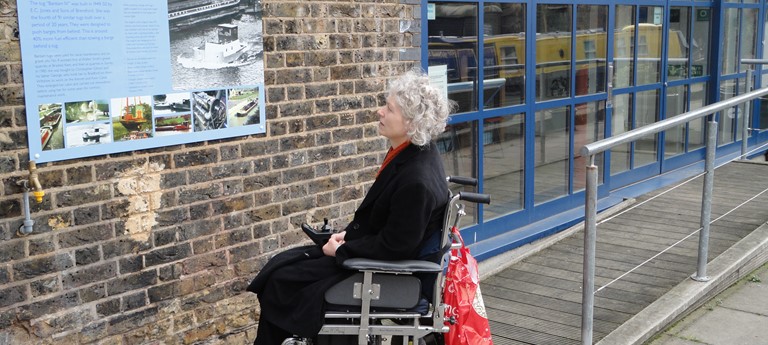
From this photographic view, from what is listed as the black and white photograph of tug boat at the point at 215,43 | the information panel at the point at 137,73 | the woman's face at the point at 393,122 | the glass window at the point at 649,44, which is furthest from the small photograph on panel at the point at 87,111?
the glass window at the point at 649,44

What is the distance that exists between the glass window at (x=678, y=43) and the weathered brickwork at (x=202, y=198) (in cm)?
451

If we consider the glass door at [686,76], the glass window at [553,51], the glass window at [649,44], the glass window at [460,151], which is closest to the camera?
the glass window at [460,151]

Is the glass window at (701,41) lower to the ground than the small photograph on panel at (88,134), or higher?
higher

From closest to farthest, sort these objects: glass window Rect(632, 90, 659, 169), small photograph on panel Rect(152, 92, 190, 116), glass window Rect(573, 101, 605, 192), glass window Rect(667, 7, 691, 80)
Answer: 1. small photograph on panel Rect(152, 92, 190, 116)
2. glass window Rect(573, 101, 605, 192)
3. glass window Rect(632, 90, 659, 169)
4. glass window Rect(667, 7, 691, 80)

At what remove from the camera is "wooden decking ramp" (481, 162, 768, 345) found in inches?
205

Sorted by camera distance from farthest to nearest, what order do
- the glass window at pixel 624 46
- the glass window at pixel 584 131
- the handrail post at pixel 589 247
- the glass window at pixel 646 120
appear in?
the glass window at pixel 646 120, the glass window at pixel 624 46, the glass window at pixel 584 131, the handrail post at pixel 589 247

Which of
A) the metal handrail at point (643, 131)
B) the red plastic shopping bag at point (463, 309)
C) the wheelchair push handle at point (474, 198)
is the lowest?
the red plastic shopping bag at point (463, 309)

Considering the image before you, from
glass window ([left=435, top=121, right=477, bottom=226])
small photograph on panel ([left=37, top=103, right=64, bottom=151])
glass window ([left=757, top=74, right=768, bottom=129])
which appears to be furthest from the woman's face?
glass window ([left=757, top=74, right=768, bottom=129])

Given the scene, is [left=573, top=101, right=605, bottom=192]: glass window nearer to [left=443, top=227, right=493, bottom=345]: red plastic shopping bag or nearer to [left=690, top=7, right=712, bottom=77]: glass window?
[left=690, top=7, right=712, bottom=77]: glass window

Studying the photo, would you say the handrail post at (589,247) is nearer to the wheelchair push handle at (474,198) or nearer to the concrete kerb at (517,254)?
the wheelchair push handle at (474,198)

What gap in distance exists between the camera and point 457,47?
6145mm

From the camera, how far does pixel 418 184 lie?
3557 mm

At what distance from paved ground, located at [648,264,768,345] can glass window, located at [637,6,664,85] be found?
9.90 ft

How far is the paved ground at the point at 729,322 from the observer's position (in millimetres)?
5148
